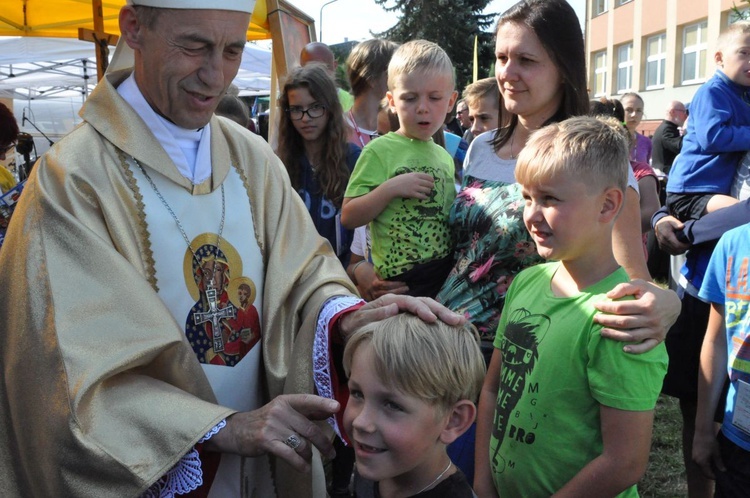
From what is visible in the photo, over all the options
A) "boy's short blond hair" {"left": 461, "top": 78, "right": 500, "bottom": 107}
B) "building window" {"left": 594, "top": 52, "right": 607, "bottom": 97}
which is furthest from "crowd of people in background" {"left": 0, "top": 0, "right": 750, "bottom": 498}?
"building window" {"left": 594, "top": 52, "right": 607, "bottom": 97}

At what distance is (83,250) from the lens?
6.27ft

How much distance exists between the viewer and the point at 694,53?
Answer: 2161 cm

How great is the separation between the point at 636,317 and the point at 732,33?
9.12ft

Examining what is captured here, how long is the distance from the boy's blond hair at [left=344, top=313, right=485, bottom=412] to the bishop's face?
2.91 ft

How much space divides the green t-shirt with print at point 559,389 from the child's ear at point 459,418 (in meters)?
0.29

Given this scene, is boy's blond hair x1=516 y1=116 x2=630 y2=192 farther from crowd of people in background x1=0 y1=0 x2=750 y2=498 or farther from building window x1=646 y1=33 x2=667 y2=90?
building window x1=646 y1=33 x2=667 y2=90

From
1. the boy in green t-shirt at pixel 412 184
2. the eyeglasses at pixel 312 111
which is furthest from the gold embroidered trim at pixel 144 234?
the eyeglasses at pixel 312 111

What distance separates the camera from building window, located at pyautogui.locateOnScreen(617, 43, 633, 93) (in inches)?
1028

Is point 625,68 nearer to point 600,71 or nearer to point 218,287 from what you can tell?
point 600,71

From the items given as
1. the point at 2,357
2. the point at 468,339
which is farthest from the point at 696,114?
the point at 2,357

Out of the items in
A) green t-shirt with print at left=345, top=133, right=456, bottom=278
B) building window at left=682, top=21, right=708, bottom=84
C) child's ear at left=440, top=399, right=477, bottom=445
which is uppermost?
building window at left=682, top=21, right=708, bottom=84

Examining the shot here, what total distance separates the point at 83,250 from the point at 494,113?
447 centimetres

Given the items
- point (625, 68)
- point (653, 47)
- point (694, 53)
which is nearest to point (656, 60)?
point (653, 47)

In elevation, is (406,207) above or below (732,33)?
below
